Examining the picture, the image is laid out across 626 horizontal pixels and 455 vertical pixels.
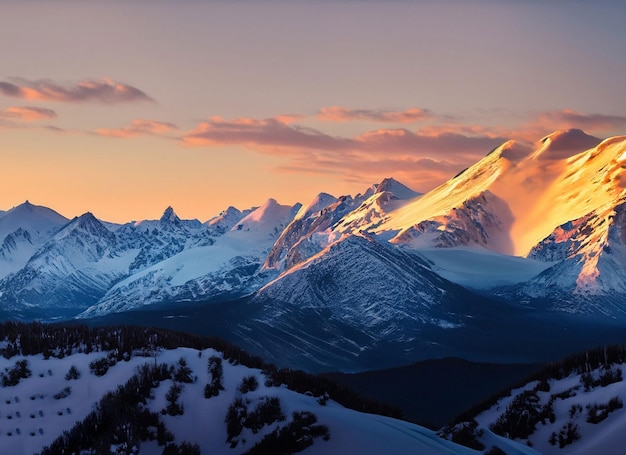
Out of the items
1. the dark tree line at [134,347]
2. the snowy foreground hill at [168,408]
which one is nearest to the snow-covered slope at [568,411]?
the snowy foreground hill at [168,408]

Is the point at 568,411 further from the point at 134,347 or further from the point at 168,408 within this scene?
the point at 134,347

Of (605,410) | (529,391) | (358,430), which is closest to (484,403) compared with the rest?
(529,391)

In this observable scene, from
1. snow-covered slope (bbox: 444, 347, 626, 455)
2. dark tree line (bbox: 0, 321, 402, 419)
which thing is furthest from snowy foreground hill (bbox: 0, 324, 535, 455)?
snow-covered slope (bbox: 444, 347, 626, 455)

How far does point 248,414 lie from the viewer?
85938 millimetres

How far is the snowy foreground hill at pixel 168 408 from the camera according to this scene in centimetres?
8200

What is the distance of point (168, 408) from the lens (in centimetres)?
8631

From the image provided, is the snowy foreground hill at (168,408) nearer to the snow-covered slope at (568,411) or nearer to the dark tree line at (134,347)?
the dark tree line at (134,347)

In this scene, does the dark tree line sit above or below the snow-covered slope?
above

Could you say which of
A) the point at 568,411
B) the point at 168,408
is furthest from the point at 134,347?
the point at 568,411

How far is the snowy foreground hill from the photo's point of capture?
269 ft

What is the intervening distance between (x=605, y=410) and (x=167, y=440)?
34.4m

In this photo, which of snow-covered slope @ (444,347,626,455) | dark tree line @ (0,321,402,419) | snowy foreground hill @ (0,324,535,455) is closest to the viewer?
snowy foreground hill @ (0,324,535,455)

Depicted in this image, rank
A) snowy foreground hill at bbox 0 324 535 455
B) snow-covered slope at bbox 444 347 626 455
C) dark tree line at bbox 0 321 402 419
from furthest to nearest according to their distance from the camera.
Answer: snow-covered slope at bbox 444 347 626 455, dark tree line at bbox 0 321 402 419, snowy foreground hill at bbox 0 324 535 455

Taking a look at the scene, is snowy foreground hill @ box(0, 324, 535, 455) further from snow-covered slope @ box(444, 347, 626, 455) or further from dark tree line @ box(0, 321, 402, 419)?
snow-covered slope @ box(444, 347, 626, 455)
